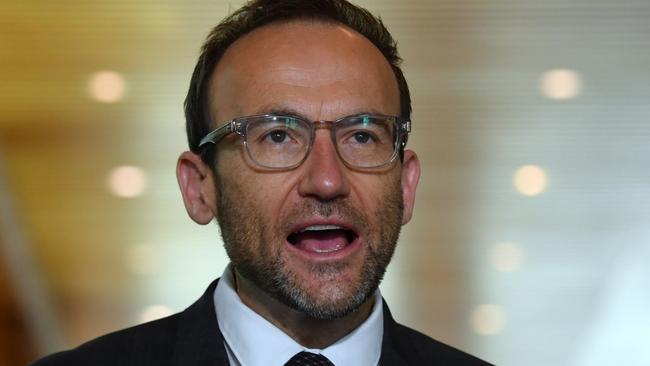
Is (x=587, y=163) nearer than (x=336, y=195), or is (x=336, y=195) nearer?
(x=336, y=195)

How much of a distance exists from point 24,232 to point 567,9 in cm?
146

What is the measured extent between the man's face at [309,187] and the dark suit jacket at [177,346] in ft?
0.33

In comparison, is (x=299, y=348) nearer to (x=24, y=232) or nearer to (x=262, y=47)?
(x=262, y=47)

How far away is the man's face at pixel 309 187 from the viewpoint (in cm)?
155

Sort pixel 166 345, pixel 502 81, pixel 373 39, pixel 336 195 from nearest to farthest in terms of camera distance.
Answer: pixel 336 195 → pixel 166 345 → pixel 373 39 → pixel 502 81

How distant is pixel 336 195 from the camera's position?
5.01ft

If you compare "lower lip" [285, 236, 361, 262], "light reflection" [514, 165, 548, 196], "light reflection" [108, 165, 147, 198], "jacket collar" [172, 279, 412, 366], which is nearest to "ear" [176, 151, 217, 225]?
"jacket collar" [172, 279, 412, 366]

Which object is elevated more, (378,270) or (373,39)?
(373,39)

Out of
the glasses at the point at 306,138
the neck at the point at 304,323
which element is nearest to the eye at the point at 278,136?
Result: the glasses at the point at 306,138

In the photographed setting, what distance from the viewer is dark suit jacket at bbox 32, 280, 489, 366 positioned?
64.3 inches

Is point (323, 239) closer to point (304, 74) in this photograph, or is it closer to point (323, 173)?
point (323, 173)

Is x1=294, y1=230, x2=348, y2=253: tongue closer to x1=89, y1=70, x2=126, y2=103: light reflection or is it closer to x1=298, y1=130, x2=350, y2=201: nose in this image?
x1=298, y1=130, x2=350, y2=201: nose

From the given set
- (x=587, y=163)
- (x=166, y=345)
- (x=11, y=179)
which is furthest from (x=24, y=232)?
(x=587, y=163)

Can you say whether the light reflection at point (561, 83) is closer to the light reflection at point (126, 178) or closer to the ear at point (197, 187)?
the light reflection at point (126, 178)
